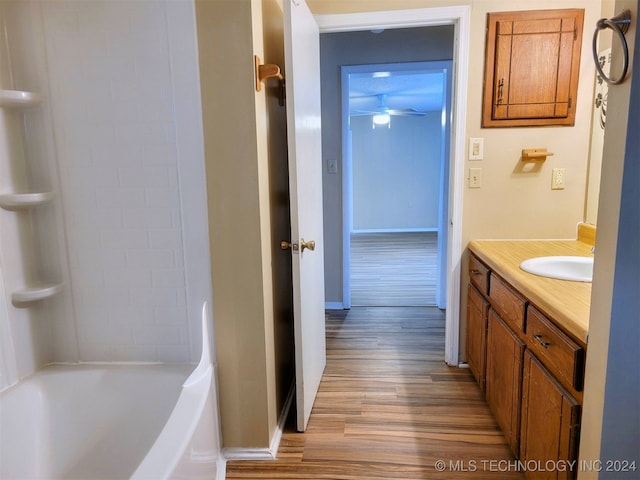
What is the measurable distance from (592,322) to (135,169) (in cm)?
160

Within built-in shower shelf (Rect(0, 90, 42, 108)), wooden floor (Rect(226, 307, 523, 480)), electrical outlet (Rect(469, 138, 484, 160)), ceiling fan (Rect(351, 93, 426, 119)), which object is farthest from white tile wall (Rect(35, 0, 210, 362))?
ceiling fan (Rect(351, 93, 426, 119))

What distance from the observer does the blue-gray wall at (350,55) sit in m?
3.18

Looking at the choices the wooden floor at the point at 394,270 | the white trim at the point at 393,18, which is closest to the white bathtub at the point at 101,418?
the white trim at the point at 393,18

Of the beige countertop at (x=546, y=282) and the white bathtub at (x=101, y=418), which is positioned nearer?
the beige countertop at (x=546, y=282)

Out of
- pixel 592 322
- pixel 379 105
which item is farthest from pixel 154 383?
pixel 379 105

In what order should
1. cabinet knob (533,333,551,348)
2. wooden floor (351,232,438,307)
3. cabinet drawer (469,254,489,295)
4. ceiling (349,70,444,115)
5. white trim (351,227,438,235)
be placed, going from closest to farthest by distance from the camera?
→ 1. cabinet knob (533,333,551,348)
2. cabinet drawer (469,254,489,295)
3. wooden floor (351,232,438,307)
4. ceiling (349,70,444,115)
5. white trim (351,227,438,235)

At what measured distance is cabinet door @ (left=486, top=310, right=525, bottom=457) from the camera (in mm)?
1570

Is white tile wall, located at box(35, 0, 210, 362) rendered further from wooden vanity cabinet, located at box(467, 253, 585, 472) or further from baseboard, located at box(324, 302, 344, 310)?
baseboard, located at box(324, 302, 344, 310)

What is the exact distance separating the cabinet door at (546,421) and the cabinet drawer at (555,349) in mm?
40

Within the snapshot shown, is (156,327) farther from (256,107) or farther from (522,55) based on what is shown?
(522,55)

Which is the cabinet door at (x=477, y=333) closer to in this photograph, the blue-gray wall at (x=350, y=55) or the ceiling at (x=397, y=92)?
the blue-gray wall at (x=350, y=55)

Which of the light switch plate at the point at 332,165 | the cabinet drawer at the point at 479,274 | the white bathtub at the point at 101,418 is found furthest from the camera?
the light switch plate at the point at 332,165

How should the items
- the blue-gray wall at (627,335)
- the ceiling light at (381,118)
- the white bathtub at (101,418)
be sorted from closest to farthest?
1. the blue-gray wall at (627,335)
2. the white bathtub at (101,418)
3. the ceiling light at (381,118)

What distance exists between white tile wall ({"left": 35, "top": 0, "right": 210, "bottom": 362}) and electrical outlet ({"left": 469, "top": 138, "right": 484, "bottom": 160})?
153cm
